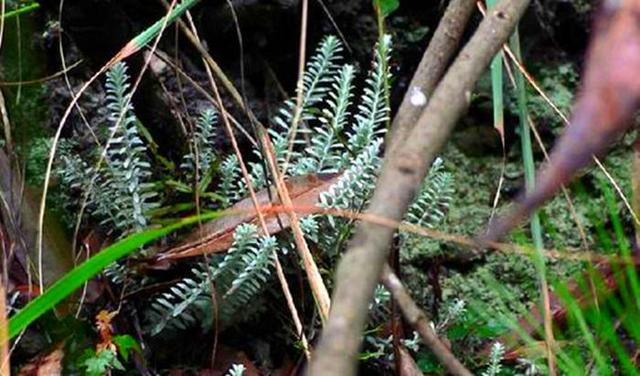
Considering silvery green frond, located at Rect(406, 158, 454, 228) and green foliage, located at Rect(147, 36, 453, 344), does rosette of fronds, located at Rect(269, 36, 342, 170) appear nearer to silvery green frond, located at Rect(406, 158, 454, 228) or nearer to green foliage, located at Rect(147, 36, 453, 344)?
green foliage, located at Rect(147, 36, 453, 344)

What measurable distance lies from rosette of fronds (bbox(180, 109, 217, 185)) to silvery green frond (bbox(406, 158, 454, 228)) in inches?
10.2

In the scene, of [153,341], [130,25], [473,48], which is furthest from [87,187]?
[473,48]

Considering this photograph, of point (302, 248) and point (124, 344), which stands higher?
point (302, 248)

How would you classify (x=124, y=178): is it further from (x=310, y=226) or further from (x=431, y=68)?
(x=431, y=68)

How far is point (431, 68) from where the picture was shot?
85 cm

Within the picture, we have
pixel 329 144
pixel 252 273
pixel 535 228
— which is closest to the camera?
pixel 535 228

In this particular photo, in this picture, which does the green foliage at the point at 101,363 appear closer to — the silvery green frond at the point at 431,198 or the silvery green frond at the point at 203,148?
the silvery green frond at the point at 203,148

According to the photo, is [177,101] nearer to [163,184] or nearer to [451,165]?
[163,184]

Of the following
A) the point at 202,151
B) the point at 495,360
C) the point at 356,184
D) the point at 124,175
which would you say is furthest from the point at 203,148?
the point at 495,360

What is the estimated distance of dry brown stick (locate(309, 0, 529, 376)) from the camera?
0.45 metres

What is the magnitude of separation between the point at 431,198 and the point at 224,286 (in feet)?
0.91

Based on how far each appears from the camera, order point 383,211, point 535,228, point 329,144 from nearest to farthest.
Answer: point 383,211 < point 535,228 < point 329,144

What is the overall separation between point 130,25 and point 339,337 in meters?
1.03

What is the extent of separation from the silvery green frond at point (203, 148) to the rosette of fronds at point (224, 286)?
0.46 ft
